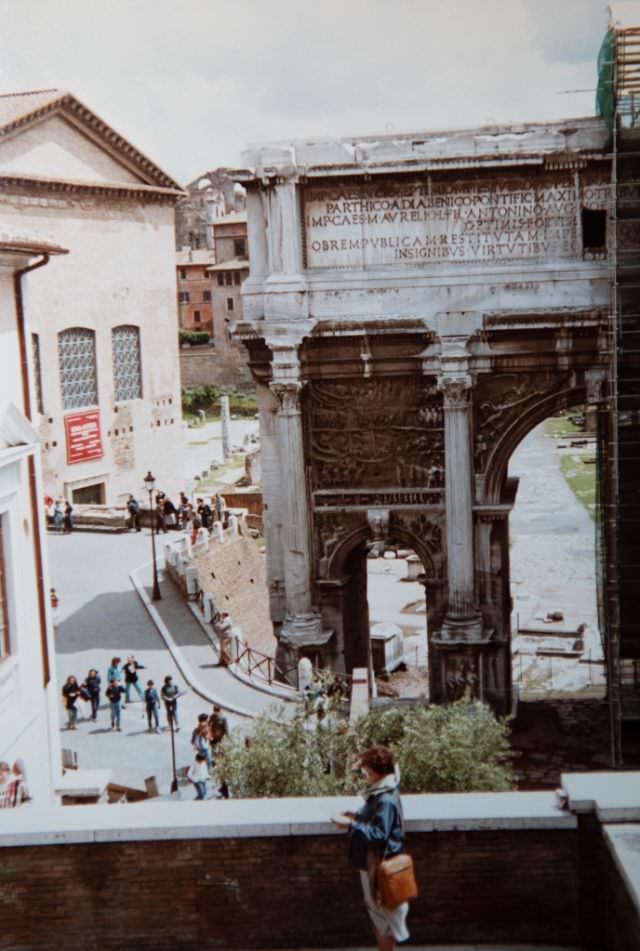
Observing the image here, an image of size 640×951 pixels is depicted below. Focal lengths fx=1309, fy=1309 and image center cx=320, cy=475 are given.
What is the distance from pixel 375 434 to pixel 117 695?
240 inches

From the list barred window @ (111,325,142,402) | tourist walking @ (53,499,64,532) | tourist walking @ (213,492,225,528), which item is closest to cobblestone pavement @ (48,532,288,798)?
tourist walking @ (53,499,64,532)

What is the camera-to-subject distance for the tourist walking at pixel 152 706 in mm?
21500

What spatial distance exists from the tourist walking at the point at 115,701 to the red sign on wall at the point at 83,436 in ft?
75.9

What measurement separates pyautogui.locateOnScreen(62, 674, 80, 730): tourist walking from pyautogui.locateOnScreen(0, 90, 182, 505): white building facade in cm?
1870

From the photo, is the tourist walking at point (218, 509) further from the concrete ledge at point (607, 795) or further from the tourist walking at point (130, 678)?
the concrete ledge at point (607, 795)

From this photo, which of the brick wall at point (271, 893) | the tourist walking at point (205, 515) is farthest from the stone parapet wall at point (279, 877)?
the tourist walking at point (205, 515)

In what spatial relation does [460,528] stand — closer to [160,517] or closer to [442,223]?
[442,223]

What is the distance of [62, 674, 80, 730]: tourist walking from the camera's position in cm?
2200

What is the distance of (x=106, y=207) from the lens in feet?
148

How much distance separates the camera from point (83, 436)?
4494cm

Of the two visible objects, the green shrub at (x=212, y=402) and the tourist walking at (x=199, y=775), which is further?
the green shrub at (x=212, y=402)

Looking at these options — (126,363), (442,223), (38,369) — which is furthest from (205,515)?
(442,223)

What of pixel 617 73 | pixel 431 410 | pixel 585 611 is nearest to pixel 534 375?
pixel 431 410

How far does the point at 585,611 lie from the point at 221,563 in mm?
10241
